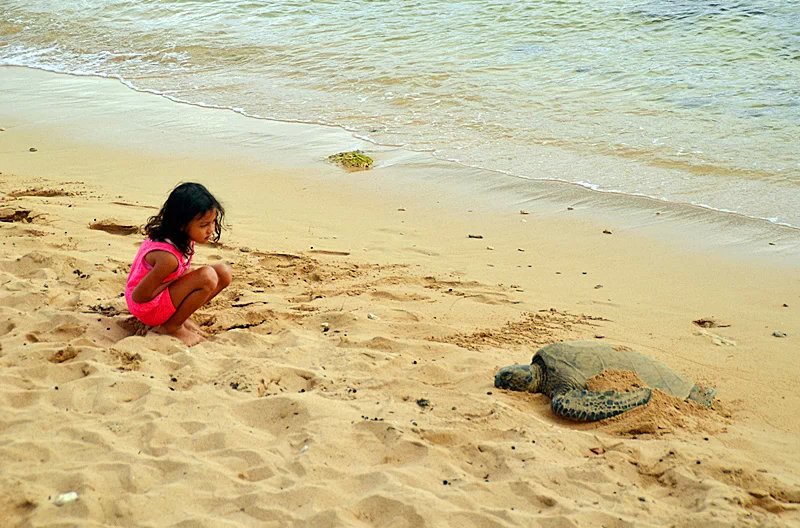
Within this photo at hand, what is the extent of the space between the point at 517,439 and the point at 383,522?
776 mm

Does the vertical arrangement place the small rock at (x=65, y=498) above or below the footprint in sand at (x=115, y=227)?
below

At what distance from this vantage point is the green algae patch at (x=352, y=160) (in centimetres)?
769

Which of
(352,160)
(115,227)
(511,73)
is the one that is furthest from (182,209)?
(511,73)

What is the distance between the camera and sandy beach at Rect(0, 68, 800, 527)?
2.80 metres

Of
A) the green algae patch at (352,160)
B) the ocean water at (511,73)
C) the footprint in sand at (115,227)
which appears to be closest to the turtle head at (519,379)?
the footprint in sand at (115,227)

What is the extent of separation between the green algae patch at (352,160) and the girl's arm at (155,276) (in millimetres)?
3743

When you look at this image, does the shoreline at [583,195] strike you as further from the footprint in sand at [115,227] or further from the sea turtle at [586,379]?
the footprint in sand at [115,227]

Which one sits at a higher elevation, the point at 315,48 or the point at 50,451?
the point at 315,48

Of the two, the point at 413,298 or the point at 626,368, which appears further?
the point at 413,298

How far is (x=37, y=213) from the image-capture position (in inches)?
232

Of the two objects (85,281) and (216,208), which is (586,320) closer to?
(216,208)

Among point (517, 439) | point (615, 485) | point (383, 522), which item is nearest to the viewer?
point (383, 522)

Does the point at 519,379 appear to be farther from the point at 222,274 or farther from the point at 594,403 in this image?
the point at 222,274

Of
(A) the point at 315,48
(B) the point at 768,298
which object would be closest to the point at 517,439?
(B) the point at 768,298
